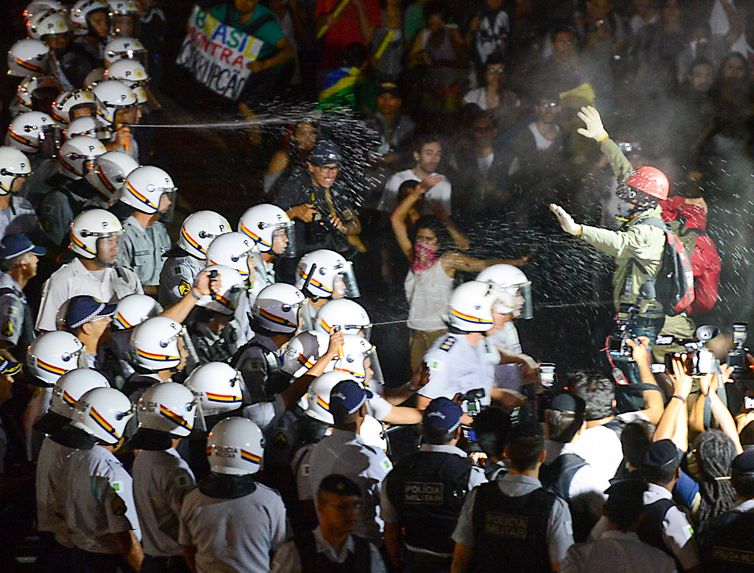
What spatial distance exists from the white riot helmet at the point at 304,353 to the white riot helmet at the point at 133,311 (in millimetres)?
1380

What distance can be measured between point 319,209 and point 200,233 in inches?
57.3

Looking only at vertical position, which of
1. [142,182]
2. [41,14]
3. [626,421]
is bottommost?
[41,14]

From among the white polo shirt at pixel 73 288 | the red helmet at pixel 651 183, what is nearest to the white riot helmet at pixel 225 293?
the white polo shirt at pixel 73 288

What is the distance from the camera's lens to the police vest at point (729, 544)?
21.4 feet

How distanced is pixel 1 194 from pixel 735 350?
6950 mm

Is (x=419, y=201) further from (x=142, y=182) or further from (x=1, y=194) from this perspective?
(x=1, y=194)

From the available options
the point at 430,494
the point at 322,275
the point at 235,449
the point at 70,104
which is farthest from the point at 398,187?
the point at 430,494

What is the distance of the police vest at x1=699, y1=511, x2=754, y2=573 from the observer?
6.54 m

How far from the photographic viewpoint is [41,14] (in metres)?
17.1

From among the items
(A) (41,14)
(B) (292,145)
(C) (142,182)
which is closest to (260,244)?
(C) (142,182)

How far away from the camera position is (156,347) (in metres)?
9.53

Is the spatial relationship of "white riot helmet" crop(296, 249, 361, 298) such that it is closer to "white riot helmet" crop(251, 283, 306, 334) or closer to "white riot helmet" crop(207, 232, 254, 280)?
"white riot helmet" crop(207, 232, 254, 280)

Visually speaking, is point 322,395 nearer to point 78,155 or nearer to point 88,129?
point 78,155

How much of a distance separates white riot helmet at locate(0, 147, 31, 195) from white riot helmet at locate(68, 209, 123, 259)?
1801mm
